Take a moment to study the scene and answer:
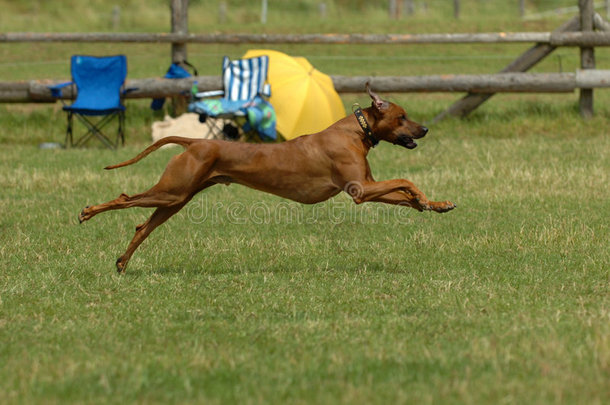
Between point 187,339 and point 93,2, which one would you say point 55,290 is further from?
point 93,2

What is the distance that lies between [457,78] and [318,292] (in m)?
9.72

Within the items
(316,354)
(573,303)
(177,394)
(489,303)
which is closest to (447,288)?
(489,303)

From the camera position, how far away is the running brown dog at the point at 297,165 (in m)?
6.83

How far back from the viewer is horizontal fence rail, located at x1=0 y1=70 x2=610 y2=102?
1516cm

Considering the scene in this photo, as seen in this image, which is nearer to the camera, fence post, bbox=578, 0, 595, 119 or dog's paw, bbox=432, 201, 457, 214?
dog's paw, bbox=432, 201, 457, 214

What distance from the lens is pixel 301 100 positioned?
14305mm

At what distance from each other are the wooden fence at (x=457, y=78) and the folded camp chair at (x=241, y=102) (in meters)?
0.47

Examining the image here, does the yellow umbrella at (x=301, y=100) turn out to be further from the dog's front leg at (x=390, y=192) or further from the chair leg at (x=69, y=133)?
the dog's front leg at (x=390, y=192)

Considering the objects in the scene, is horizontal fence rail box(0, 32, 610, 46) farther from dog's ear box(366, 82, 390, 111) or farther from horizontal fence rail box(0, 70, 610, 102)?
dog's ear box(366, 82, 390, 111)

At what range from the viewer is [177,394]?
434 centimetres

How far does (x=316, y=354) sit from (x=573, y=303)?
6.63ft

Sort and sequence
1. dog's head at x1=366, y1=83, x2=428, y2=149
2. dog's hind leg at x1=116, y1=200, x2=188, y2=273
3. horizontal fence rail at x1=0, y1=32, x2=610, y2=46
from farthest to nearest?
horizontal fence rail at x1=0, y1=32, x2=610, y2=46 → dog's hind leg at x1=116, y1=200, x2=188, y2=273 → dog's head at x1=366, y1=83, x2=428, y2=149

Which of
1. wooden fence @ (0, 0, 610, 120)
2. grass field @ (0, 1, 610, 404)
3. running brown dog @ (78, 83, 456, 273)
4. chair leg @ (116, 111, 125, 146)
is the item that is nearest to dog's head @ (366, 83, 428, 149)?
running brown dog @ (78, 83, 456, 273)

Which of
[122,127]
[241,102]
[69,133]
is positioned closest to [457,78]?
[241,102]
